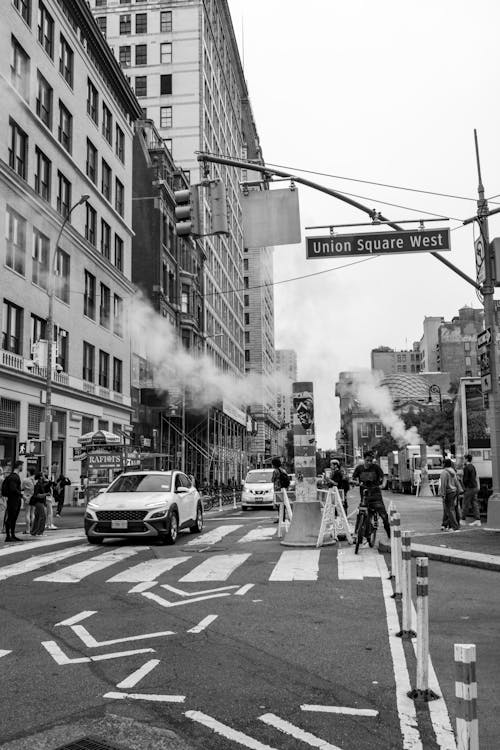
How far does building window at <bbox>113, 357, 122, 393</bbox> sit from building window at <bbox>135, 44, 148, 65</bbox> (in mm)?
37226

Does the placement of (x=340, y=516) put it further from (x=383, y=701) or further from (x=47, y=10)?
(x=47, y=10)

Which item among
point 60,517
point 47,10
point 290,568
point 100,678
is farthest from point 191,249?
point 100,678

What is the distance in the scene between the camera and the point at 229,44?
85.8 metres

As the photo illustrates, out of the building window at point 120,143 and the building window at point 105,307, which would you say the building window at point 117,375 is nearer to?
the building window at point 105,307

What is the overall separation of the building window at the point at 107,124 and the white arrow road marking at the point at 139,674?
123 ft

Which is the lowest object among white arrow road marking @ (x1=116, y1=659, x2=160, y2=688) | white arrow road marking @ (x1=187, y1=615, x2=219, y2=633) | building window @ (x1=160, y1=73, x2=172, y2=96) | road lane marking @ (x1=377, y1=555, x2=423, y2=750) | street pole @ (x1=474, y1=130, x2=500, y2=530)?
road lane marking @ (x1=377, y1=555, x2=423, y2=750)

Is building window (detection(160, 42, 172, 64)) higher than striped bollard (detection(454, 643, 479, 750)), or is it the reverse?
building window (detection(160, 42, 172, 64))

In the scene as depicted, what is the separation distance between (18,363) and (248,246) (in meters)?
17.4

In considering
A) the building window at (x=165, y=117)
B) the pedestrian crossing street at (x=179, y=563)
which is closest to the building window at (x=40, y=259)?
the pedestrian crossing street at (x=179, y=563)

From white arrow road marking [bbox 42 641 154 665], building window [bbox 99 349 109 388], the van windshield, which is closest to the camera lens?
white arrow road marking [bbox 42 641 154 665]

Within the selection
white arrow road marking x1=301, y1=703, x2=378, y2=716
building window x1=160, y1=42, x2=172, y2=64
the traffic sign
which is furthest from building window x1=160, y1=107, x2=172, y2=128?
white arrow road marking x1=301, y1=703, x2=378, y2=716

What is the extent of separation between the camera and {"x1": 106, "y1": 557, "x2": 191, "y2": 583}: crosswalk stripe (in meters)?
10.1

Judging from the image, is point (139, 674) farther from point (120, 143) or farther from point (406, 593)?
point (120, 143)

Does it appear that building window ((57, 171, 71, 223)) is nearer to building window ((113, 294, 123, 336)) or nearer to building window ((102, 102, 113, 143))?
building window ((102, 102, 113, 143))
